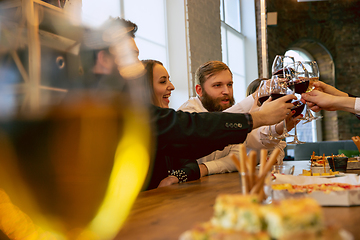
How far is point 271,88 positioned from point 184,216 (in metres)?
0.72

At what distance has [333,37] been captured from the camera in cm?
832

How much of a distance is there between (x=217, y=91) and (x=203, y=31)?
2516 mm

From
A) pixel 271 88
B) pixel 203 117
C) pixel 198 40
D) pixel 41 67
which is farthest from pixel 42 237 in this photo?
pixel 198 40

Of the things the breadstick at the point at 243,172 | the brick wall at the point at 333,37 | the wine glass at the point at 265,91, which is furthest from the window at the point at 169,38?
the brick wall at the point at 333,37

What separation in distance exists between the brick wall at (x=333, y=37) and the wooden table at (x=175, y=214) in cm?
771

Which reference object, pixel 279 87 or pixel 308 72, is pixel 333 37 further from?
pixel 279 87

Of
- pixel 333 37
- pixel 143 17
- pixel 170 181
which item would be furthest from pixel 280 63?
pixel 333 37

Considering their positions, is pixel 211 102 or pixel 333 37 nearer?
pixel 211 102

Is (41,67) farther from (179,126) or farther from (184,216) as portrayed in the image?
(184,216)

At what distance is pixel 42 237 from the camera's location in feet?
2.41

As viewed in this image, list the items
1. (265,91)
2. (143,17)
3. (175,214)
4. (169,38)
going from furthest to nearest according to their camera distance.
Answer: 1. (169,38)
2. (143,17)
3. (265,91)
4. (175,214)

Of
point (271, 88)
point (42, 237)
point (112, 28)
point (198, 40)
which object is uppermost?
point (198, 40)

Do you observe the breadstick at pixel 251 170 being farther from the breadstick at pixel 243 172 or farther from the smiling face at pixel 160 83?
the smiling face at pixel 160 83

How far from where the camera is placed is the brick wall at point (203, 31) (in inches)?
170
